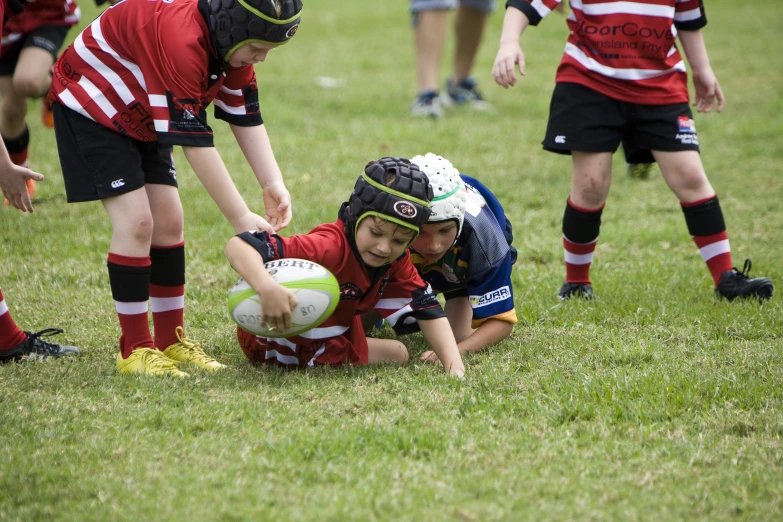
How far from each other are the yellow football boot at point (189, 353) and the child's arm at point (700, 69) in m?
2.74

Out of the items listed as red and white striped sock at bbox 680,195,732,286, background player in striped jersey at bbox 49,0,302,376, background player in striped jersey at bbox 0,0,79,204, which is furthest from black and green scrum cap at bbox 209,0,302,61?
background player in striped jersey at bbox 0,0,79,204

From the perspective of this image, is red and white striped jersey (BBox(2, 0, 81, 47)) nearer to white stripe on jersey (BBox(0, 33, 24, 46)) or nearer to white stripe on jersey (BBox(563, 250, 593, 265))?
white stripe on jersey (BBox(0, 33, 24, 46))

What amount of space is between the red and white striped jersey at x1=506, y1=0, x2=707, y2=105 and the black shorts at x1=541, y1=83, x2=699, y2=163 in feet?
0.15

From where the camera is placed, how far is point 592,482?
8.41 ft

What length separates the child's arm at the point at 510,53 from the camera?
159 inches

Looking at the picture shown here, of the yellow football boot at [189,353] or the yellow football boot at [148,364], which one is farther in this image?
the yellow football boot at [189,353]

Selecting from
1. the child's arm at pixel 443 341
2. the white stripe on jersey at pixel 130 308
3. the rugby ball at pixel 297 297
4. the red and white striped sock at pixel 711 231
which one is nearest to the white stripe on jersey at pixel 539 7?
the red and white striped sock at pixel 711 231

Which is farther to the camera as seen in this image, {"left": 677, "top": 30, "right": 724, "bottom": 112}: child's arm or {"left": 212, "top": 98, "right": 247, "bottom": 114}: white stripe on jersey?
{"left": 677, "top": 30, "right": 724, "bottom": 112}: child's arm

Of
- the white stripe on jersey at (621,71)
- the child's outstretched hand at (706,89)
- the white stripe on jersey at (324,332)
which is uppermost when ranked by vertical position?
the white stripe on jersey at (621,71)

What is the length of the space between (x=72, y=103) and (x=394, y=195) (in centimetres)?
129

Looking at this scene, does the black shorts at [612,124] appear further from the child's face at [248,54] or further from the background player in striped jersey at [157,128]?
the child's face at [248,54]

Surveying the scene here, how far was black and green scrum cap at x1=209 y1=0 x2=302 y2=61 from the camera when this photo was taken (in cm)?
311

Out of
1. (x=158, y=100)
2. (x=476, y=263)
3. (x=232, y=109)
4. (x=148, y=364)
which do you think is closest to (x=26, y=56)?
(x=232, y=109)

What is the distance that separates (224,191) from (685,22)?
8.37 feet
